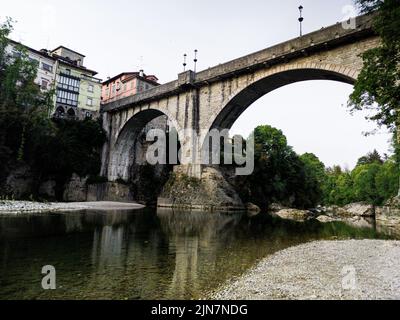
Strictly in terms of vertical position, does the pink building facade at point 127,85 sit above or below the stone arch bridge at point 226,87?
above

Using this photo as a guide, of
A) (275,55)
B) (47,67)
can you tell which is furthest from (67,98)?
(275,55)

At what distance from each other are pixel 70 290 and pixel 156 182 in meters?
33.3

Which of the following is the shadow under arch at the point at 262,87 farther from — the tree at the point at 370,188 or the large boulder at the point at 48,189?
the tree at the point at 370,188

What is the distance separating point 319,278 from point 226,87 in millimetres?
21786

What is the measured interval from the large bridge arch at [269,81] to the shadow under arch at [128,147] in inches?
452

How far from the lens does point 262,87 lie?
2395 centimetres

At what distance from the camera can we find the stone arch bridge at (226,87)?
18167 mm

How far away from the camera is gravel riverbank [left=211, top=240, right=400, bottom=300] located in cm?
425

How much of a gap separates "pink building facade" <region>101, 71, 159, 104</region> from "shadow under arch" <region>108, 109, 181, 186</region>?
10.7m

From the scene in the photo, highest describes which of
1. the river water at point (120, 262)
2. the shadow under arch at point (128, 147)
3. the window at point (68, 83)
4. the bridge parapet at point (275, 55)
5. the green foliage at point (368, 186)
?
the window at point (68, 83)

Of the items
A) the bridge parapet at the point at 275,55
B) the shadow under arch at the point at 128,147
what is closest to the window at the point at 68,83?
the shadow under arch at the point at 128,147

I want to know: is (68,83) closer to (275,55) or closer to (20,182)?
(20,182)

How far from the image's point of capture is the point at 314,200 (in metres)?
45.8

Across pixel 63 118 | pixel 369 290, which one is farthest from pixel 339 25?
pixel 63 118
